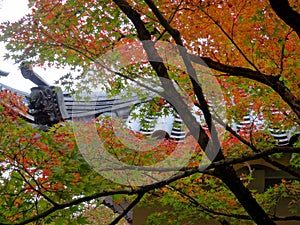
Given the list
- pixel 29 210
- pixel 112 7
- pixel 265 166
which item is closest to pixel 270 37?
pixel 112 7

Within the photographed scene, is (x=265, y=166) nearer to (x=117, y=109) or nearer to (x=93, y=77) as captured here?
(x=117, y=109)

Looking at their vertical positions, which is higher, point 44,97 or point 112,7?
point 44,97

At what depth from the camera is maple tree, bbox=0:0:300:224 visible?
4375 mm

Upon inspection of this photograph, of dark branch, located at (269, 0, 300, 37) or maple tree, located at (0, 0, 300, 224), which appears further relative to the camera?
maple tree, located at (0, 0, 300, 224)

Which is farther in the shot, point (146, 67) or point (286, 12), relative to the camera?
point (146, 67)

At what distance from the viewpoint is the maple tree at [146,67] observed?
4.38m

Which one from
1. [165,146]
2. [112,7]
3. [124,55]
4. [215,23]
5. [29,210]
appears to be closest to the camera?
[29,210]

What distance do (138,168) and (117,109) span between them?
5142 mm

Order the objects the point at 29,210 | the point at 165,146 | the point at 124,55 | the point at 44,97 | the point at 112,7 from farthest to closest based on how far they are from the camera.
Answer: the point at 44,97 → the point at 165,146 → the point at 124,55 → the point at 112,7 → the point at 29,210

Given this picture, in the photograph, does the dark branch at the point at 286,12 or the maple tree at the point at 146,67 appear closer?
the dark branch at the point at 286,12

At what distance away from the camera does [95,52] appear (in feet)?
19.6

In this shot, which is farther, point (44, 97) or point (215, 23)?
point (44, 97)

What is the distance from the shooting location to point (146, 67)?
6.59 m

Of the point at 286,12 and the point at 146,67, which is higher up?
the point at 146,67
